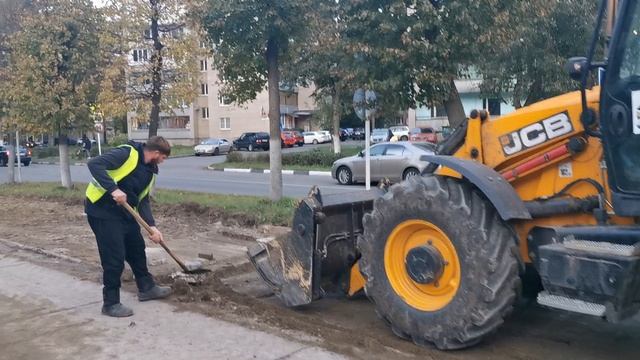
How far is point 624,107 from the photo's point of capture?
14.3 ft

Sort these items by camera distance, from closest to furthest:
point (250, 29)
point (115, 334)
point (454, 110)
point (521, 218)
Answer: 1. point (521, 218)
2. point (115, 334)
3. point (250, 29)
4. point (454, 110)

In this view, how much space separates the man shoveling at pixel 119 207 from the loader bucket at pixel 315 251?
3.83ft

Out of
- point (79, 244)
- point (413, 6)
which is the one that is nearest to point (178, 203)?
point (79, 244)

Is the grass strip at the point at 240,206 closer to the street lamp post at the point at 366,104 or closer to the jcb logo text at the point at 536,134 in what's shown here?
the street lamp post at the point at 366,104

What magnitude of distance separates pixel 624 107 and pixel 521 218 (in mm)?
987

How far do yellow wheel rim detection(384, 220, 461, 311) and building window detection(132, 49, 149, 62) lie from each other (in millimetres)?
9919

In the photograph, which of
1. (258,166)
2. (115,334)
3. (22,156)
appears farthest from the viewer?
(22,156)

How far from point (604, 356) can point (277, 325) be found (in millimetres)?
2538

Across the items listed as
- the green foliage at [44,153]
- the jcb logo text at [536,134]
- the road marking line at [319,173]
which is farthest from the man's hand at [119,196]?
the green foliage at [44,153]

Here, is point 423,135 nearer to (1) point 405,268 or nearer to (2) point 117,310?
(2) point 117,310

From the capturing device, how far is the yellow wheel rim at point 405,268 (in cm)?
502

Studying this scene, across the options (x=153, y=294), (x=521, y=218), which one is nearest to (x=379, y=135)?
(x=153, y=294)

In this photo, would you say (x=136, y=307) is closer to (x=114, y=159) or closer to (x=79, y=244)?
(x=114, y=159)

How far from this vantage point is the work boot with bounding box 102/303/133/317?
6078 millimetres
